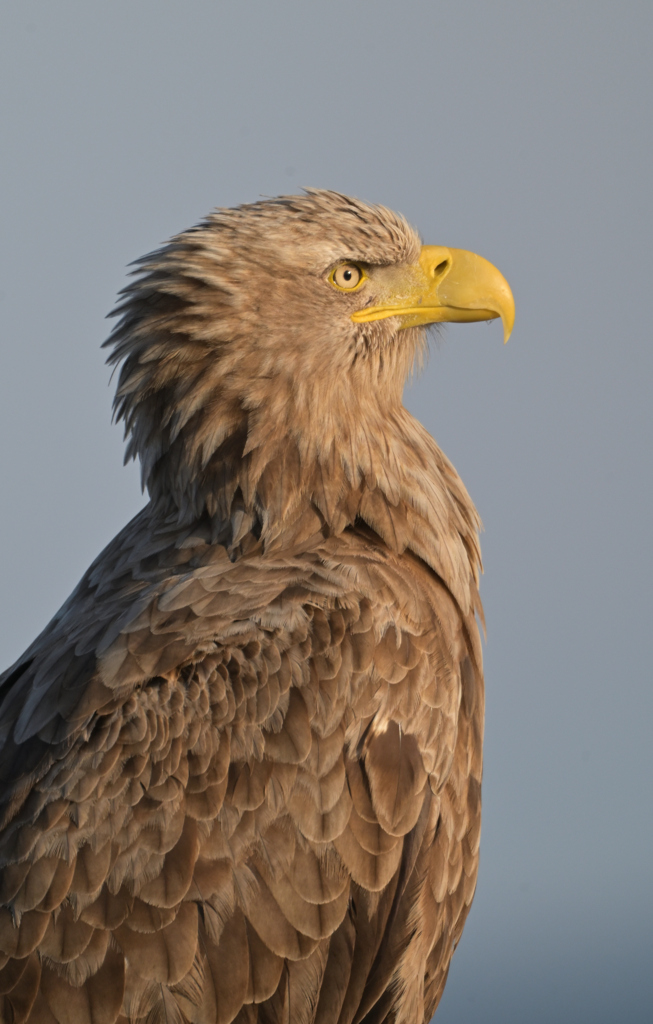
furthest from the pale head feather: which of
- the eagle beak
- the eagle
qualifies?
the eagle beak

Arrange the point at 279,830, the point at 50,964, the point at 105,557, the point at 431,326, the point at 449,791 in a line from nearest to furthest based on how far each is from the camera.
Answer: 1. the point at 50,964
2. the point at 279,830
3. the point at 449,791
4. the point at 105,557
5. the point at 431,326

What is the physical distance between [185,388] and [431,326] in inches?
47.2

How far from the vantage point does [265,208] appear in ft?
16.6

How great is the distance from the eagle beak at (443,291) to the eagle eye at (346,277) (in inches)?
4.1

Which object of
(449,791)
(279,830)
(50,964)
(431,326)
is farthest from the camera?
(431,326)

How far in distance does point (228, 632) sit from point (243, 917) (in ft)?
3.04

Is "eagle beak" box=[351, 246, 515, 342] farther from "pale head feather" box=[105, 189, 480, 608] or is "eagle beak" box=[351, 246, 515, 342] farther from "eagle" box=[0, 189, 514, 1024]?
"pale head feather" box=[105, 189, 480, 608]

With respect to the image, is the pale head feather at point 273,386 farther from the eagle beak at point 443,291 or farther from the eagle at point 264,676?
the eagle beak at point 443,291

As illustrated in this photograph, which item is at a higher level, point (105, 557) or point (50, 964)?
point (105, 557)

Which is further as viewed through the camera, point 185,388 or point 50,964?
point 185,388

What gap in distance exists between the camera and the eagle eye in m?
5.06

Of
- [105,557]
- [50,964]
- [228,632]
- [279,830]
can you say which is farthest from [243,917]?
[105,557]

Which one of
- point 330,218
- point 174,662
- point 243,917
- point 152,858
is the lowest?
point 243,917

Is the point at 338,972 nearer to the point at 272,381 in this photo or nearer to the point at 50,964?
the point at 50,964
